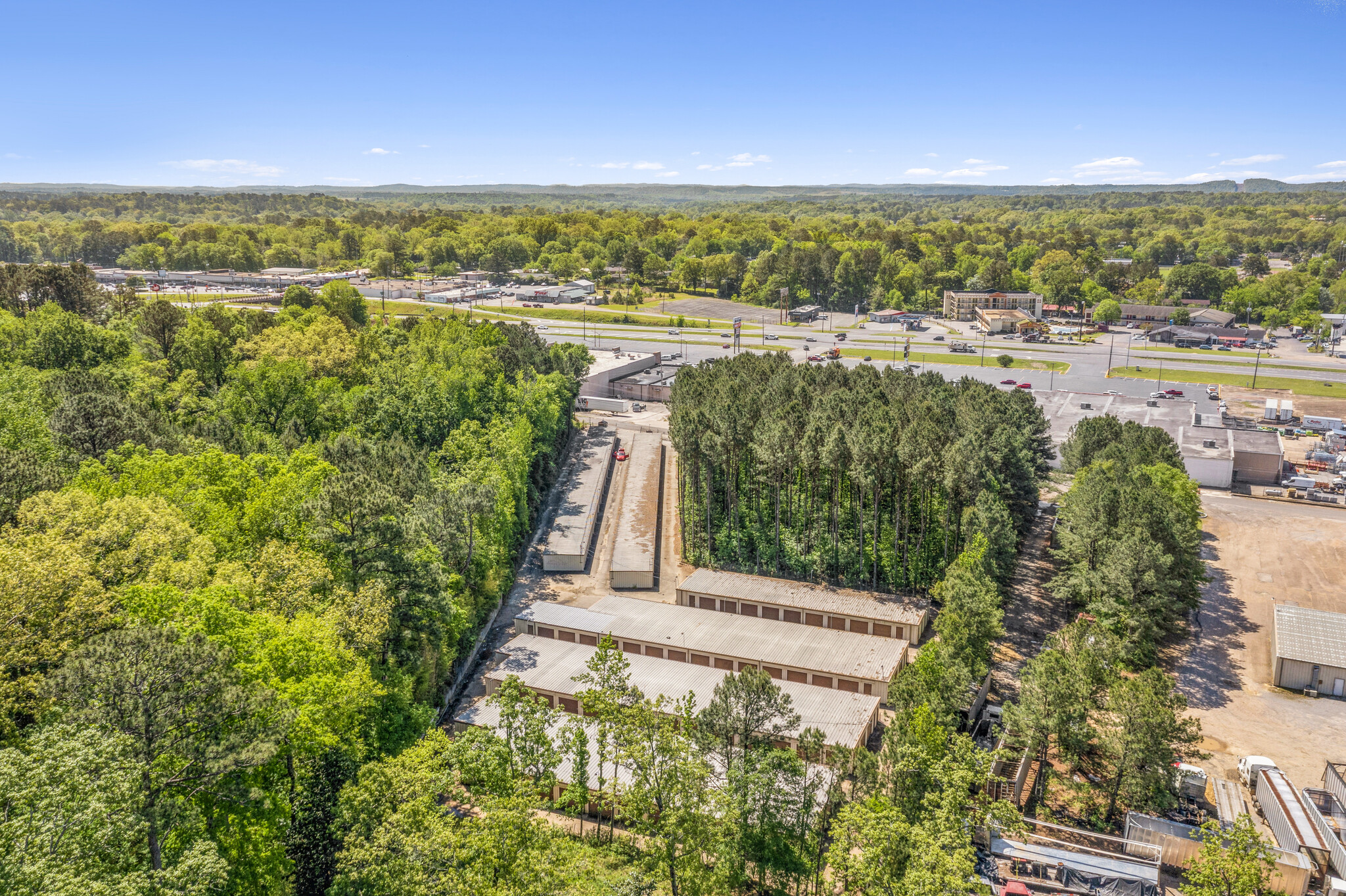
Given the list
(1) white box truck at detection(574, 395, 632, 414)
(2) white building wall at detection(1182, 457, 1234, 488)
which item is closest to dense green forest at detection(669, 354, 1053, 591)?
(2) white building wall at detection(1182, 457, 1234, 488)

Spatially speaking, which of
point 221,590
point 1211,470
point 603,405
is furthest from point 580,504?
point 1211,470

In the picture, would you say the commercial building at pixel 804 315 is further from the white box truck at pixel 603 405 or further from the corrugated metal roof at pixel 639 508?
the corrugated metal roof at pixel 639 508

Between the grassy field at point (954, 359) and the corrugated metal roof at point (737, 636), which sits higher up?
the grassy field at point (954, 359)

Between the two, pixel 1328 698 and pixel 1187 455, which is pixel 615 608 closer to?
pixel 1328 698

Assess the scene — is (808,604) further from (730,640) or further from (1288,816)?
(1288,816)

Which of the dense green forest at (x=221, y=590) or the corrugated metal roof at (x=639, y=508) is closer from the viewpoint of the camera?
the dense green forest at (x=221, y=590)

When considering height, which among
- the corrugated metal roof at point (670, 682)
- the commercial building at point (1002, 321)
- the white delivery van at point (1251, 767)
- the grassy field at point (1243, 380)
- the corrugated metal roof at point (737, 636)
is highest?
the commercial building at point (1002, 321)

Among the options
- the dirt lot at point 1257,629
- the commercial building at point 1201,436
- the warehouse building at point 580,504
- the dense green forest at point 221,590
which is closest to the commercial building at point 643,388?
the warehouse building at point 580,504

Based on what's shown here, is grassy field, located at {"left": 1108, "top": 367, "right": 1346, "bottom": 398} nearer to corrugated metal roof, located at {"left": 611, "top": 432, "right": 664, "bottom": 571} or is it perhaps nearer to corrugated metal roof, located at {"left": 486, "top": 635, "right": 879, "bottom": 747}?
corrugated metal roof, located at {"left": 611, "top": 432, "right": 664, "bottom": 571}
